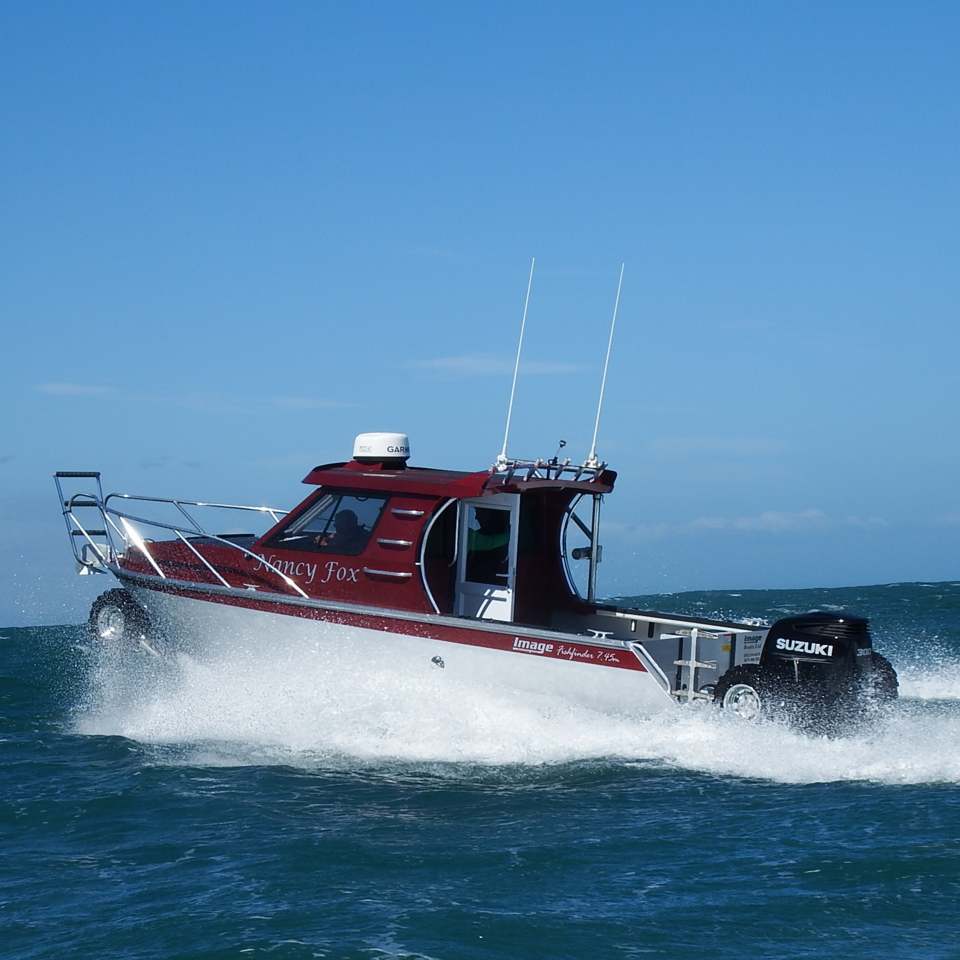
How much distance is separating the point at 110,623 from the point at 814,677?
6.59 metres

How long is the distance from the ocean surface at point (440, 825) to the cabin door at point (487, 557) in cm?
102

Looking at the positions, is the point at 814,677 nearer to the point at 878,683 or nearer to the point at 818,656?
the point at 818,656

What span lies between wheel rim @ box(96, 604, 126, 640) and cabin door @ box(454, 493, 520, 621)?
3.35 meters

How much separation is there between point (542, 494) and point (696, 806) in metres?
3.76

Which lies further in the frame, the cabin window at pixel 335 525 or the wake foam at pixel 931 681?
the wake foam at pixel 931 681

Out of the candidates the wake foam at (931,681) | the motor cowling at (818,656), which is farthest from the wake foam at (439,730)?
the wake foam at (931,681)

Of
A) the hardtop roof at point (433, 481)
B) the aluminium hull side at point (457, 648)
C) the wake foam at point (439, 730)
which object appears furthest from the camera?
the hardtop roof at point (433, 481)

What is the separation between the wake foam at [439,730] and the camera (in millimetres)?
9414

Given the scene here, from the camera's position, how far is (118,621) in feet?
39.3

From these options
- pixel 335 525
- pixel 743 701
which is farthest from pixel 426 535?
pixel 743 701

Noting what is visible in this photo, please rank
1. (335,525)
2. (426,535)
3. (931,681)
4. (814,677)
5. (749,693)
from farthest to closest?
(931,681) → (335,525) → (426,535) → (749,693) → (814,677)

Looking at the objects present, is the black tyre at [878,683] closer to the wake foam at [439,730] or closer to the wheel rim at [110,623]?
the wake foam at [439,730]

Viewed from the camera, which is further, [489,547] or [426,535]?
[489,547]

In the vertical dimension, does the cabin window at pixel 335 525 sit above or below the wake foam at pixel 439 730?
above
